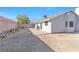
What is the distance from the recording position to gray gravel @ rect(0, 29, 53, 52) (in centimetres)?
611

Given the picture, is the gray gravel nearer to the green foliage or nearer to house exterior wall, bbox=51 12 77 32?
the green foliage

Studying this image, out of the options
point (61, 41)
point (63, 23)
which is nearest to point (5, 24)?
point (61, 41)

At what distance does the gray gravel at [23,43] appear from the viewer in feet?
20.0

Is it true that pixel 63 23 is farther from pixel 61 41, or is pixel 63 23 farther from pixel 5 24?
pixel 5 24

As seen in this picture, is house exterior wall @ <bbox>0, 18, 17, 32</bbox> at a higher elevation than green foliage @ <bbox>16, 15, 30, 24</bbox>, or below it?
below

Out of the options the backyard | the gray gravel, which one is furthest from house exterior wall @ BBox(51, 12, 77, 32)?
the gray gravel

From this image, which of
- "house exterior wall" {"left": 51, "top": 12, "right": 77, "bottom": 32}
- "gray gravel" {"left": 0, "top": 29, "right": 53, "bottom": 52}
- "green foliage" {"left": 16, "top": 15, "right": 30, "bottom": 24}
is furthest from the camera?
"house exterior wall" {"left": 51, "top": 12, "right": 77, "bottom": 32}

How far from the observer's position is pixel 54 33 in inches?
256

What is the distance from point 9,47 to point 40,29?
3.71 feet

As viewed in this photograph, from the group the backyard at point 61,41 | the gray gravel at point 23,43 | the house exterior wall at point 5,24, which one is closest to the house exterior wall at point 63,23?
the backyard at point 61,41
